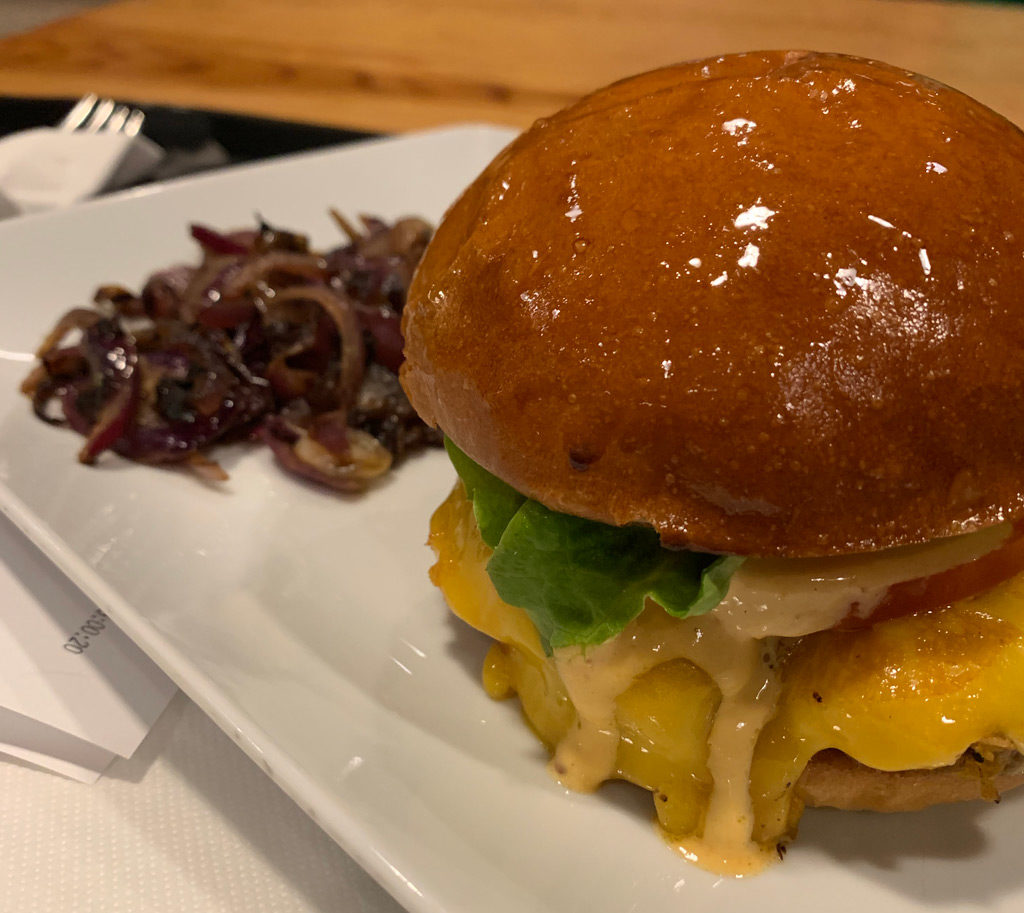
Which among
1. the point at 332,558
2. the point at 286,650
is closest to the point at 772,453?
the point at 286,650

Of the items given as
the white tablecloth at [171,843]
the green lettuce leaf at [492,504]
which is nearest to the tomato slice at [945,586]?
the green lettuce leaf at [492,504]

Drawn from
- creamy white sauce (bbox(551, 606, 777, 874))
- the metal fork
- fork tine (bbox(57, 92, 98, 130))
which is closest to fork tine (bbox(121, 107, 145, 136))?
the metal fork

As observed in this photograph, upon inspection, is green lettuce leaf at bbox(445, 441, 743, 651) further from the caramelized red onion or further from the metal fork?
the metal fork

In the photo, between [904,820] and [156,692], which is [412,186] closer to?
Result: [156,692]

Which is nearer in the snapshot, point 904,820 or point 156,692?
point 904,820

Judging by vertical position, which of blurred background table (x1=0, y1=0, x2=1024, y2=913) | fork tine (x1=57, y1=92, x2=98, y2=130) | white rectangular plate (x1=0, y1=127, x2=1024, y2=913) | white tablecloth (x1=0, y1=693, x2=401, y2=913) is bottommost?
white tablecloth (x1=0, y1=693, x2=401, y2=913)

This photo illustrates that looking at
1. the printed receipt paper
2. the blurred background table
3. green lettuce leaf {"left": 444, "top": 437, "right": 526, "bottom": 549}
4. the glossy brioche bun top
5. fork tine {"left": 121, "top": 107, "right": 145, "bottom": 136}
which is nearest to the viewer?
the glossy brioche bun top
